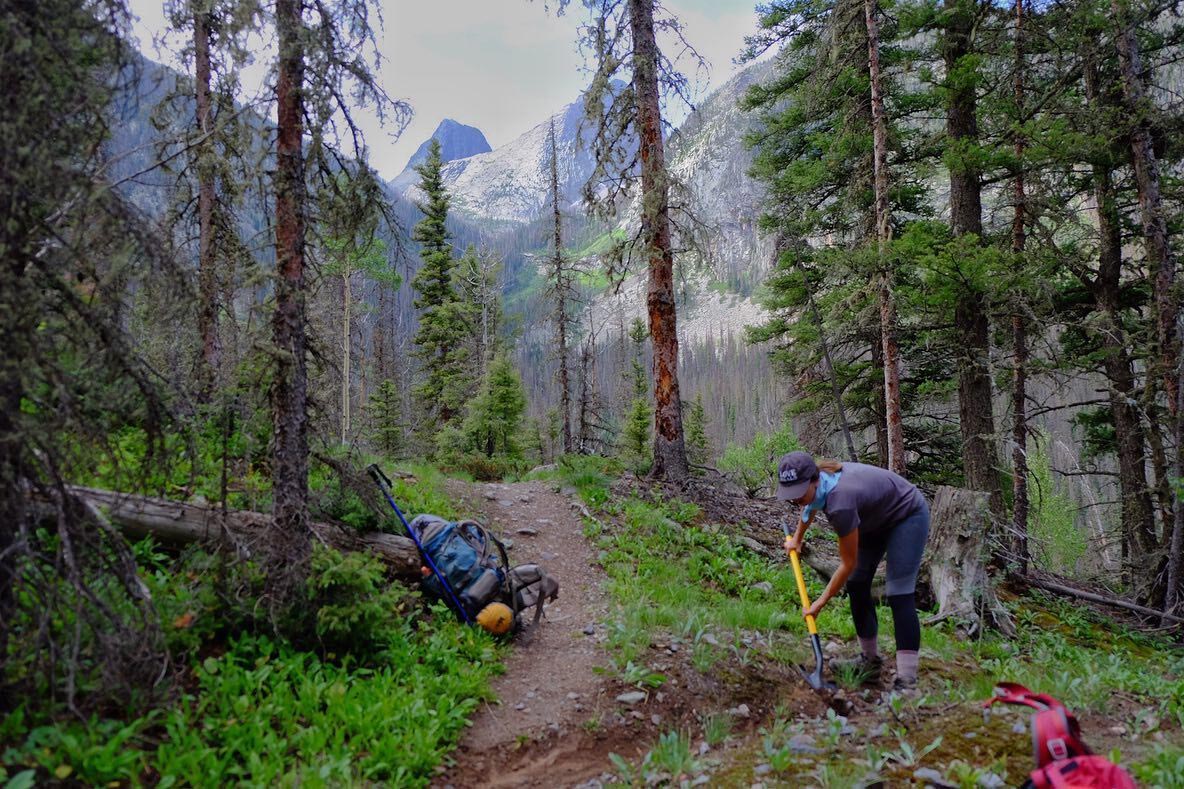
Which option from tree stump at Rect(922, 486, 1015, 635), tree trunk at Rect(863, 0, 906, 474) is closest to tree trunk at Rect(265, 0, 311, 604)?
tree stump at Rect(922, 486, 1015, 635)

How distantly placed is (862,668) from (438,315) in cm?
2084

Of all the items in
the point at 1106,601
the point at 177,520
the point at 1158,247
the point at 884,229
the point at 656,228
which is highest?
the point at 656,228

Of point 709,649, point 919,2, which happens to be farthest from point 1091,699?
point 919,2

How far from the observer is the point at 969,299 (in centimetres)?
1070

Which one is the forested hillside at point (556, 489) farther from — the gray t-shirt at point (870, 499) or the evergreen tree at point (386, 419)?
the evergreen tree at point (386, 419)

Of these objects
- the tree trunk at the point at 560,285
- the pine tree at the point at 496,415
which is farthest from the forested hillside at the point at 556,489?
the tree trunk at the point at 560,285

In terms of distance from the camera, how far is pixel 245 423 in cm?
463

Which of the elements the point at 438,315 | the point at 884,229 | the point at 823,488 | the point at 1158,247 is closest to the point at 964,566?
the point at 823,488

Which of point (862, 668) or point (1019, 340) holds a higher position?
point (1019, 340)

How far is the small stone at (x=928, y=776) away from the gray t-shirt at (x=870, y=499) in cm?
175

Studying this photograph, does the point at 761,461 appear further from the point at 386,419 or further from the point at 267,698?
the point at 267,698

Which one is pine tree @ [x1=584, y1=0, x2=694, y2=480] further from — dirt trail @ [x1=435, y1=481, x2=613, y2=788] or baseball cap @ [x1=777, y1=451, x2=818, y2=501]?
baseball cap @ [x1=777, y1=451, x2=818, y2=501]

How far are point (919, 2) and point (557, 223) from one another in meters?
14.6

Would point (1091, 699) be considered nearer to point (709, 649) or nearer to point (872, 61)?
point (709, 649)
